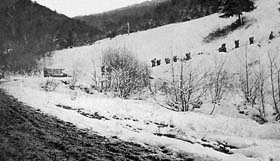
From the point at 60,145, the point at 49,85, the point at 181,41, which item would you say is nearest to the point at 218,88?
the point at 60,145

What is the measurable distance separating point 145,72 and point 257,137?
1369 centimetres

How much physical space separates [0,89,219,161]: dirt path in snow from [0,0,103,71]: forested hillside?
34.1 metres

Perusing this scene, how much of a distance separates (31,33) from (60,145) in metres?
61.0

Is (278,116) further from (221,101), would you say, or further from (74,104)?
(74,104)

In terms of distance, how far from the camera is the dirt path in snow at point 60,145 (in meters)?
6.38

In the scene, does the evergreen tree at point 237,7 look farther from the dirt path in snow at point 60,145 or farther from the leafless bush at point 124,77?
the dirt path in snow at point 60,145

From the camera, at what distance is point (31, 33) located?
62.8 meters

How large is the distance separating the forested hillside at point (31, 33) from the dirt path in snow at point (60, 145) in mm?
34104

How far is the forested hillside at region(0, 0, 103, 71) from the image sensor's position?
47875mm

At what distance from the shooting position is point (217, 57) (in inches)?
906

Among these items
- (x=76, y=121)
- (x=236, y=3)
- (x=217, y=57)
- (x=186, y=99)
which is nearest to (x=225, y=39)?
(x=236, y=3)

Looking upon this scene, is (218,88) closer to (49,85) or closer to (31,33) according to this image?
(49,85)

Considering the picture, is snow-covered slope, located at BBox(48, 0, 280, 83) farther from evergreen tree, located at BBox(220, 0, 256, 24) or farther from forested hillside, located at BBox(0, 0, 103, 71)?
forested hillside, located at BBox(0, 0, 103, 71)

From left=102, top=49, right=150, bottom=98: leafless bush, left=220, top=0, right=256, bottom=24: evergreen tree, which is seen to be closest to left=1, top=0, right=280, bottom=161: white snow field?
left=102, top=49, right=150, bottom=98: leafless bush
